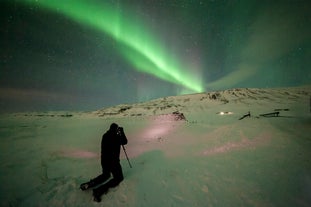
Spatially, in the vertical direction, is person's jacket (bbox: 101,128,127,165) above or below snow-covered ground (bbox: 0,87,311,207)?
above

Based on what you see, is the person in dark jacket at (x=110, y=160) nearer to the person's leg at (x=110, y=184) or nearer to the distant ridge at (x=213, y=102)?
the person's leg at (x=110, y=184)

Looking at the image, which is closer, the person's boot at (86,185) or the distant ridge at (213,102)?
the person's boot at (86,185)

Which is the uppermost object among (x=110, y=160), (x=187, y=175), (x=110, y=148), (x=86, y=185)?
(x=110, y=148)

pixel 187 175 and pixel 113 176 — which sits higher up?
pixel 113 176

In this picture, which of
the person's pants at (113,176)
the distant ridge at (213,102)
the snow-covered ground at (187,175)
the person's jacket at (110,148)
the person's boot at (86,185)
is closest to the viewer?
the snow-covered ground at (187,175)

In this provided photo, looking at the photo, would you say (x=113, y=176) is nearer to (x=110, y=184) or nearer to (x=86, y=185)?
(x=110, y=184)

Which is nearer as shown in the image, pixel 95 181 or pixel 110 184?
pixel 110 184

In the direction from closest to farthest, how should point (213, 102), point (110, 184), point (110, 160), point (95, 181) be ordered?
point (110, 184), point (95, 181), point (110, 160), point (213, 102)

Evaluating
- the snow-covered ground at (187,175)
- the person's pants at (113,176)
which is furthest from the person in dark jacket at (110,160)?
the snow-covered ground at (187,175)

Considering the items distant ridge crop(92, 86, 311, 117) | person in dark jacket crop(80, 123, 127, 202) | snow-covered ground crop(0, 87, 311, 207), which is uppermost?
distant ridge crop(92, 86, 311, 117)

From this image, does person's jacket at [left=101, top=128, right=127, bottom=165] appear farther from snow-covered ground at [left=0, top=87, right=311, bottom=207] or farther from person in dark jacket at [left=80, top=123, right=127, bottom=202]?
snow-covered ground at [left=0, top=87, right=311, bottom=207]

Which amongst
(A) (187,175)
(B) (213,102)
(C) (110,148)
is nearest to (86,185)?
(C) (110,148)

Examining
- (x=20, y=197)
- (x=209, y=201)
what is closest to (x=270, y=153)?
(x=209, y=201)

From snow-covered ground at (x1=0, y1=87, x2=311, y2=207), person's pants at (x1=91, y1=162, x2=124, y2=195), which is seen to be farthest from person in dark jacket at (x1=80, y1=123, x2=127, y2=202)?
snow-covered ground at (x1=0, y1=87, x2=311, y2=207)
